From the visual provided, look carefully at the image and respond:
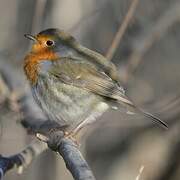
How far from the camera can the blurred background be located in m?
5.23

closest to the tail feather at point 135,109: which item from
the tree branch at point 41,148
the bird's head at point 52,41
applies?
the tree branch at point 41,148

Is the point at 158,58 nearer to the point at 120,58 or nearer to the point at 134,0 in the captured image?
the point at 120,58

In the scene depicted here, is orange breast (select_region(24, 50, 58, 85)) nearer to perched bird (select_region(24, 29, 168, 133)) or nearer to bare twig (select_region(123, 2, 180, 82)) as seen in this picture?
perched bird (select_region(24, 29, 168, 133))

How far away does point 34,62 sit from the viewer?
4453 mm

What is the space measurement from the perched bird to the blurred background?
294 millimetres

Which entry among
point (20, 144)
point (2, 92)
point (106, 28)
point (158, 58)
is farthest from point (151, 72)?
point (2, 92)

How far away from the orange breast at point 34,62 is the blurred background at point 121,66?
0.24 m

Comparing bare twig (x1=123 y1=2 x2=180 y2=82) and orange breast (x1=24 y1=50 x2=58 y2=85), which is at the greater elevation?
bare twig (x1=123 y1=2 x2=180 y2=82)

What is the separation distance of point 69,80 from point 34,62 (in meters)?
0.29

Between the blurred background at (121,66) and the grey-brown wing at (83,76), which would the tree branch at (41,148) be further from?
the blurred background at (121,66)

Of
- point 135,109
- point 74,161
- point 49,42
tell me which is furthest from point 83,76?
point 74,161

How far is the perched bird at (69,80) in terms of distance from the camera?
14.2ft

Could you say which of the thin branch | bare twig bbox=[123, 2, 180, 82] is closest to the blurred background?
bare twig bbox=[123, 2, 180, 82]

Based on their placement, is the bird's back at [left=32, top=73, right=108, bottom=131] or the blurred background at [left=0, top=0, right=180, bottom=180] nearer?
the bird's back at [left=32, top=73, right=108, bottom=131]
